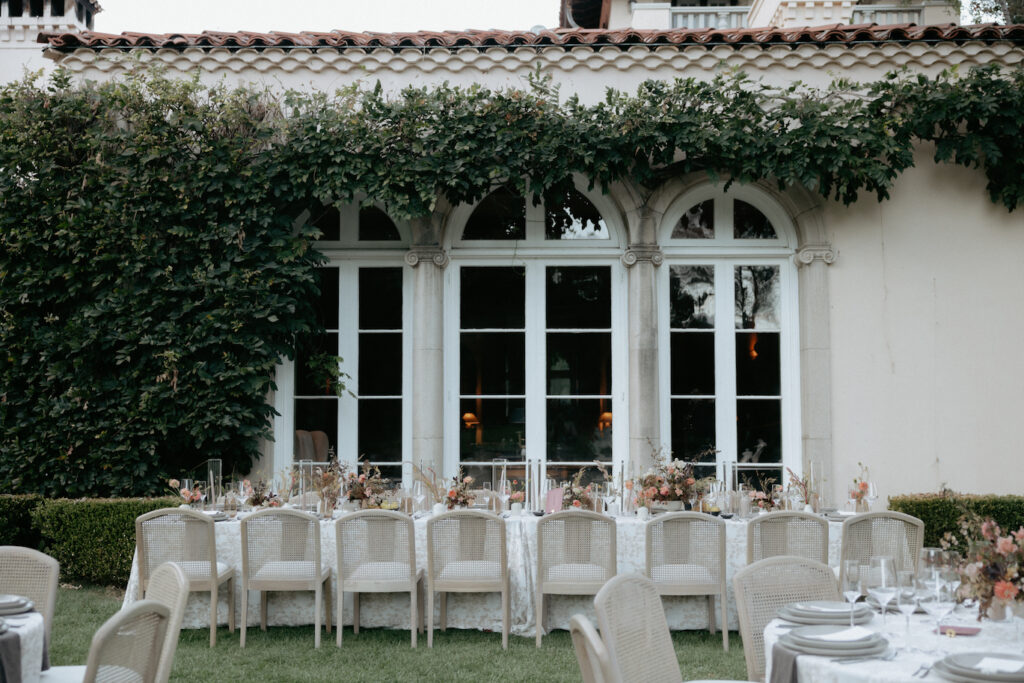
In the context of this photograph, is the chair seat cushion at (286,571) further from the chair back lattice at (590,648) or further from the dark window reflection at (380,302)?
the chair back lattice at (590,648)

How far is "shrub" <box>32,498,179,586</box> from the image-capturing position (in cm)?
743

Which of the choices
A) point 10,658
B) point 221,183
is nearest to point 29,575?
point 10,658

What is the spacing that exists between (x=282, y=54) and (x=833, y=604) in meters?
7.11

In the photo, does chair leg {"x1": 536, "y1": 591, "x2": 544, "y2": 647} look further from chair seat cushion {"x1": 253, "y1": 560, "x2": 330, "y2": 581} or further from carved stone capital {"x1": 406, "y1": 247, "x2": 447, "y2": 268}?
carved stone capital {"x1": 406, "y1": 247, "x2": 447, "y2": 268}

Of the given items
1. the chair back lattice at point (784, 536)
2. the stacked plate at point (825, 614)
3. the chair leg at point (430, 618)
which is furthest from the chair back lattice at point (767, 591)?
the chair leg at point (430, 618)

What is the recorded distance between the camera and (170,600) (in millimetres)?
3350

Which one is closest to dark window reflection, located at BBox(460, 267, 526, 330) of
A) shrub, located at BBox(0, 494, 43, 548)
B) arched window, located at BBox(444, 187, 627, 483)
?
arched window, located at BBox(444, 187, 627, 483)

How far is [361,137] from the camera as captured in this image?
26.5ft

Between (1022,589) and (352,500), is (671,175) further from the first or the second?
(1022,589)

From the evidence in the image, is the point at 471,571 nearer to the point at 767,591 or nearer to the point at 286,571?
the point at 286,571

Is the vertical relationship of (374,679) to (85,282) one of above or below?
below

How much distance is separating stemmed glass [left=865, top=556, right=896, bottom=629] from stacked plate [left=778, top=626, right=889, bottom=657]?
159 millimetres

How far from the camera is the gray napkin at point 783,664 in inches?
118

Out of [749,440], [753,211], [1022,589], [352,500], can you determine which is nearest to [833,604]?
[1022,589]
